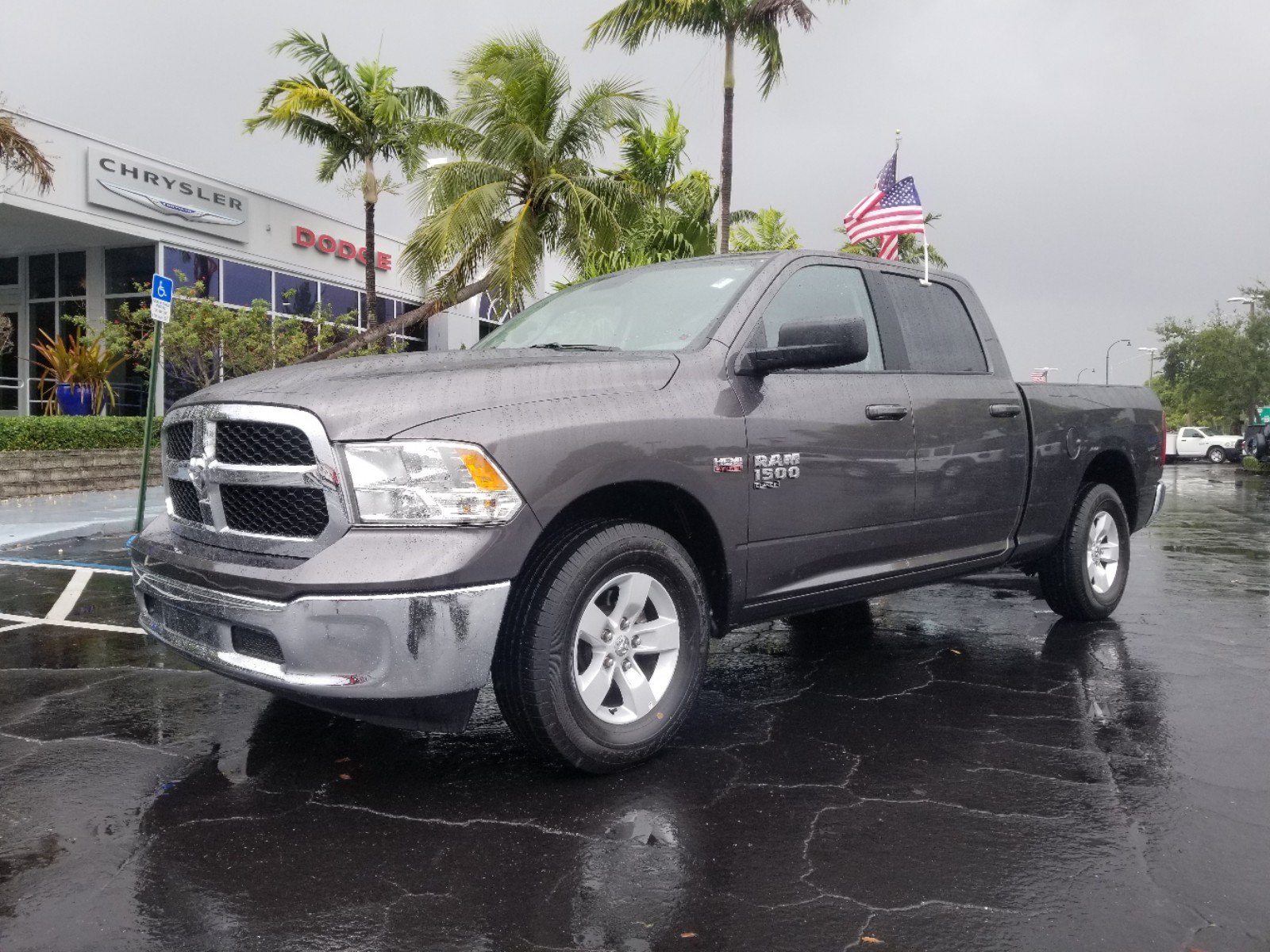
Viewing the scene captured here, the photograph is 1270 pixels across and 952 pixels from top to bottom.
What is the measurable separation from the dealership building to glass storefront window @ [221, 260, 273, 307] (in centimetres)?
2

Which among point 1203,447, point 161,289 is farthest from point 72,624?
point 1203,447

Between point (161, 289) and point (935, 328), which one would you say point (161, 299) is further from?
point (935, 328)

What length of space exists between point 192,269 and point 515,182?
7438 millimetres

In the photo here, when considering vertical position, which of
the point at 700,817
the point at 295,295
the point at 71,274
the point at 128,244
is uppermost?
the point at 128,244

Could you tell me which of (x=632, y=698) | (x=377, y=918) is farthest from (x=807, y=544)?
(x=377, y=918)

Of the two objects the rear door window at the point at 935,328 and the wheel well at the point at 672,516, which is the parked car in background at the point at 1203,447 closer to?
the rear door window at the point at 935,328

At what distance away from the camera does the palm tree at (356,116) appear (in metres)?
21.4

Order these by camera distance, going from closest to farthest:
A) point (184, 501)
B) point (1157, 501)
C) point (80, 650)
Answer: point (184, 501), point (80, 650), point (1157, 501)

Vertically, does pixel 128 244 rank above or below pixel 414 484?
above

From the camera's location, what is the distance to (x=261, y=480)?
3.37 m

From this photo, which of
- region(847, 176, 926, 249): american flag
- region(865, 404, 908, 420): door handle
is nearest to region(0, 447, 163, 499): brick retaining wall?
region(847, 176, 926, 249): american flag

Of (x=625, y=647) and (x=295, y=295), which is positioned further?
(x=295, y=295)

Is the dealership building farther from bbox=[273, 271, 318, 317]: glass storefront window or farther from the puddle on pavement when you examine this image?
the puddle on pavement

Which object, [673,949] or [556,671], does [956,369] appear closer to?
[556,671]
